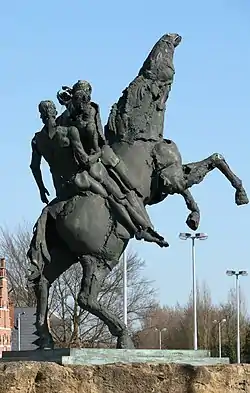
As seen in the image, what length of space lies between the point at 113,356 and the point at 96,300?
1035 millimetres

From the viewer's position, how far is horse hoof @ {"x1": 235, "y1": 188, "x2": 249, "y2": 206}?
10.9 meters

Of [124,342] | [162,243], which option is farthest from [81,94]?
[124,342]

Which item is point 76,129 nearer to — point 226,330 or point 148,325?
point 148,325

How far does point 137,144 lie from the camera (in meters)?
10.6

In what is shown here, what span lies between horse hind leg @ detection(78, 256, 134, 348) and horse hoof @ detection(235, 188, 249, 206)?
5.74 ft

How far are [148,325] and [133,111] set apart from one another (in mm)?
60801

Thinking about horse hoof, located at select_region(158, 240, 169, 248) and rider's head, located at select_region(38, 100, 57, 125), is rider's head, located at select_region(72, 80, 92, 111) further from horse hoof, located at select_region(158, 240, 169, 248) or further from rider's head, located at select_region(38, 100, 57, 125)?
horse hoof, located at select_region(158, 240, 169, 248)

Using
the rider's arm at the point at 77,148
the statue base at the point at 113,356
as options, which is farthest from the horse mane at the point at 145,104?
the statue base at the point at 113,356

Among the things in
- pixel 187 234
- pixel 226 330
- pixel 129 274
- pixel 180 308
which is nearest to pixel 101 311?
pixel 187 234

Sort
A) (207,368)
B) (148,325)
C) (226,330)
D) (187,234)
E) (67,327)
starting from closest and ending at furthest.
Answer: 1. (207,368)
2. (187,234)
3. (67,327)
4. (148,325)
5. (226,330)

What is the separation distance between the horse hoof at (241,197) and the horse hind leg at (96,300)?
1.75 metres

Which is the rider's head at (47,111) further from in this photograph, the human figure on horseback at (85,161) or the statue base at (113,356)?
the statue base at (113,356)

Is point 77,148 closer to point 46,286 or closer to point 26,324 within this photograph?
point 46,286

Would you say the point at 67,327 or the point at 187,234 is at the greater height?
the point at 187,234
